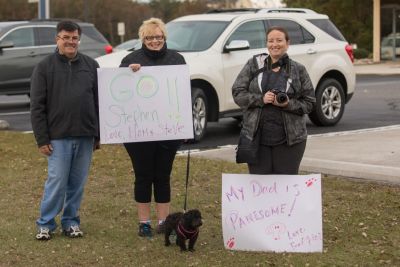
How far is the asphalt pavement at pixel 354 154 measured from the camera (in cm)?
810

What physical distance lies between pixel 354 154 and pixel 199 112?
2.52 metres

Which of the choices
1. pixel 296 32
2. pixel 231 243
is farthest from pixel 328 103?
pixel 231 243

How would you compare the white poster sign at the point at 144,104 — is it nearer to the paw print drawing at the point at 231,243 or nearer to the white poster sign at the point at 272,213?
the white poster sign at the point at 272,213

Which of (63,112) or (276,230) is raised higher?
(63,112)

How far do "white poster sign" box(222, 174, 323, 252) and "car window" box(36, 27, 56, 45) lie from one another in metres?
11.9

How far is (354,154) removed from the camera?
9.31m

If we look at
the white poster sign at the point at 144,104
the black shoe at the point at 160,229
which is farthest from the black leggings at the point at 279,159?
the black shoe at the point at 160,229

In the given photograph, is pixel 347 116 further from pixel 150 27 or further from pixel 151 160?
pixel 150 27

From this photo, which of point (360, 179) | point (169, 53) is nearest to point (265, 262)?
point (169, 53)

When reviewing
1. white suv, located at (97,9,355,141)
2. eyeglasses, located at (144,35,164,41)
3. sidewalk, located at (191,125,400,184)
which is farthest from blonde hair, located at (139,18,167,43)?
white suv, located at (97,9,355,141)

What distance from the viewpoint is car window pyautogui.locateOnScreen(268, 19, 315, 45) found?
40.5 ft

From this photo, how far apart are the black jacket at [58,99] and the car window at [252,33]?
5.89m

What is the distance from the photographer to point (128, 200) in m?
7.51

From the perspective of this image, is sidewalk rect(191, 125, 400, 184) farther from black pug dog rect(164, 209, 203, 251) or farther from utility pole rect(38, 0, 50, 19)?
utility pole rect(38, 0, 50, 19)
